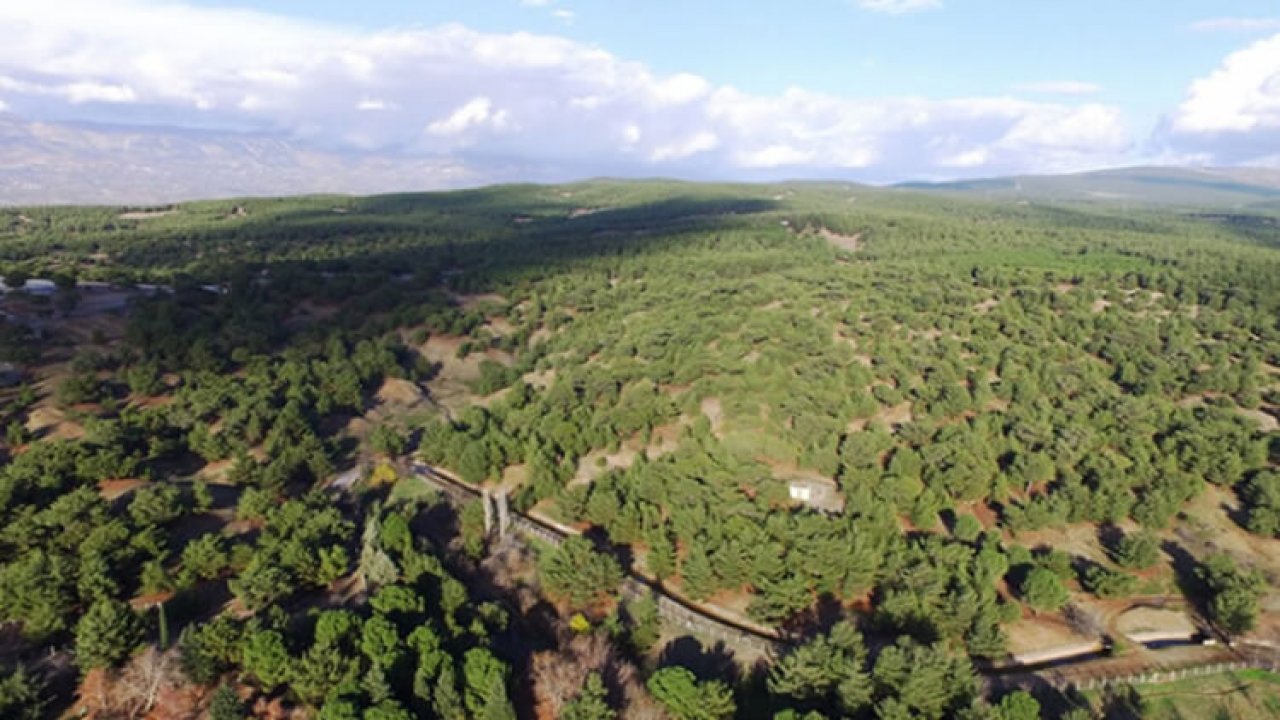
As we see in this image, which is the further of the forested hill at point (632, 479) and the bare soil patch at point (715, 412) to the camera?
the bare soil patch at point (715, 412)

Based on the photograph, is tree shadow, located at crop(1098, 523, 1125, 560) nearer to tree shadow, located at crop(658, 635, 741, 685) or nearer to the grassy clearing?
the grassy clearing

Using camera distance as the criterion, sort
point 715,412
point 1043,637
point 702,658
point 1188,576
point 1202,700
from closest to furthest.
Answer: point 1202,700
point 702,658
point 1043,637
point 1188,576
point 715,412

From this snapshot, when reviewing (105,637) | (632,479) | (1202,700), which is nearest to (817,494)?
(632,479)

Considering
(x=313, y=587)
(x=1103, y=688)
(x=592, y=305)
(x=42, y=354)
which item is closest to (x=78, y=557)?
(x=313, y=587)

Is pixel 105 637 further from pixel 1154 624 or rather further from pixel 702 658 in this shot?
pixel 1154 624

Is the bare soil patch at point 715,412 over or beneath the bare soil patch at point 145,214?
beneath

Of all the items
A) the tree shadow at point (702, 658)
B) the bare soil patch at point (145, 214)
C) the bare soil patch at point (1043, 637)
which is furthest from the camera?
the bare soil patch at point (145, 214)

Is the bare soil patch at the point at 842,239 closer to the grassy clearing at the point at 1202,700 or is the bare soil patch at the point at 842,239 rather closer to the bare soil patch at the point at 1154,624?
the bare soil patch at the point at 1154,624

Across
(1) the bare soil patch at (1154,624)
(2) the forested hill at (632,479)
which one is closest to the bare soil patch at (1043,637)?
(2) the forested hill at (632,479)
